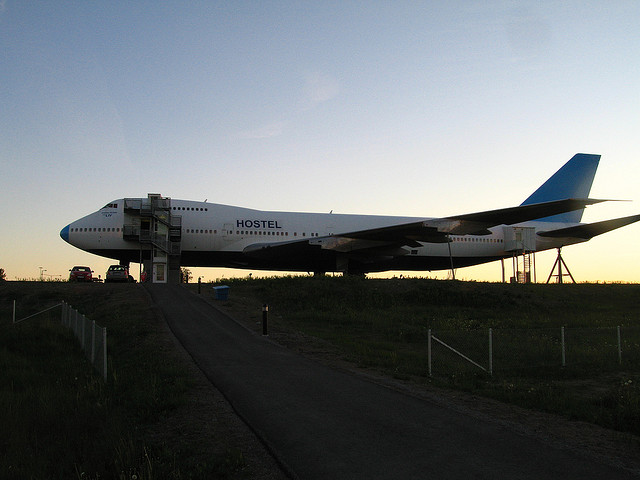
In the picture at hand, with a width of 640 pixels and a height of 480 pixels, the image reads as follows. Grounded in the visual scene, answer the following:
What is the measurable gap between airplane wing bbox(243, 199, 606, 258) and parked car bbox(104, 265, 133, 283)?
29.7ft

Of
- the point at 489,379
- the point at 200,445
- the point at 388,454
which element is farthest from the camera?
the point at 489,379

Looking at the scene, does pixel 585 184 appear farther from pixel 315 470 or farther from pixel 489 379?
pixel 315 470

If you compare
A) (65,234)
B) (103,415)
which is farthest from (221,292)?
(103,415)

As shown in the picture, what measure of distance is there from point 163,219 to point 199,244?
287 cm

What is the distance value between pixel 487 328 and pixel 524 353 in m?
7.12

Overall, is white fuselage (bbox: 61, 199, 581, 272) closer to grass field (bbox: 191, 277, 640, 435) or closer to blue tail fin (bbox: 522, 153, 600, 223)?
grass field (bbox: 191, 277, 640, 435)

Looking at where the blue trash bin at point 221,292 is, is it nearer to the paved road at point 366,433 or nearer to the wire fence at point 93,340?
the wire fence at point 93,340

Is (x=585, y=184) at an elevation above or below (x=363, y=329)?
above

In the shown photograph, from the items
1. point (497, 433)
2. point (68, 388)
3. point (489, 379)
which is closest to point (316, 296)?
point (489, 379)

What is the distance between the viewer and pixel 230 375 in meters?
11.4

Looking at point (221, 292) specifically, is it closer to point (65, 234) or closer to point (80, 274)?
point (65, 234)

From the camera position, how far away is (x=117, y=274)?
122 feet

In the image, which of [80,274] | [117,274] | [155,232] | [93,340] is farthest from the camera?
[80,274]

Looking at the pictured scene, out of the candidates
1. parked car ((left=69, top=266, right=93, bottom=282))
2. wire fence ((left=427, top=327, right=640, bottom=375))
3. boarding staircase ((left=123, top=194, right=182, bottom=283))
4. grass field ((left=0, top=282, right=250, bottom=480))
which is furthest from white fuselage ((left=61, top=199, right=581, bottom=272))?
grass field ((left=0, top=282, right=250, bottom=480))
